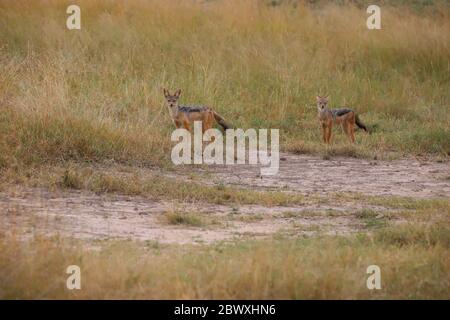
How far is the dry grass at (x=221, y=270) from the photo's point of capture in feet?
21.8

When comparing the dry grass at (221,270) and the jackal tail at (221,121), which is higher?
the jackal tail at (221,121)

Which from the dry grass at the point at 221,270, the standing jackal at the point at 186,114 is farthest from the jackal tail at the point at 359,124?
the dry grass at the point at 221,270

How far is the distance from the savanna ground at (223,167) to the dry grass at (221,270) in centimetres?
2

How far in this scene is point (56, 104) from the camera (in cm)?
1177

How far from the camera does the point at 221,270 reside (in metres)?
6.90

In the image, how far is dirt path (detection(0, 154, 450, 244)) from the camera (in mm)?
8602

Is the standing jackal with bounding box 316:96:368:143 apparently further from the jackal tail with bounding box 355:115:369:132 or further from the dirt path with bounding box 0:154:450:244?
the dirt path with bounding box 0:154:450:244

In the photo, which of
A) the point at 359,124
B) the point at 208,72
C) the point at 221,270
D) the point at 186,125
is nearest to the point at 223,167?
the point at 186,125

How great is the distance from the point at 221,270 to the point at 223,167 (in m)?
5.16

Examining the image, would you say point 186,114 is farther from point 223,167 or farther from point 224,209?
point 224,209

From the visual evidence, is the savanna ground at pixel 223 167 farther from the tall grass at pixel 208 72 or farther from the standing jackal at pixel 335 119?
the standing jackal at pixel 335 119
